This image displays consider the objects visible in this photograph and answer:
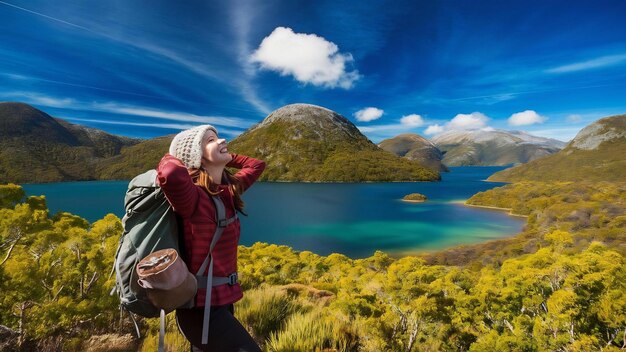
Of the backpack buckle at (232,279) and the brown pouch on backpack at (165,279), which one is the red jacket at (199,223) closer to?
the backpack buckle at (232,279)

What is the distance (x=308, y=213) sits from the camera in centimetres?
6006

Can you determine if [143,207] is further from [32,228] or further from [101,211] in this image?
[101,211]

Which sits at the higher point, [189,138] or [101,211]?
[189,138]

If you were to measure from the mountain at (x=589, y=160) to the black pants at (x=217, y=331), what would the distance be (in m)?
141

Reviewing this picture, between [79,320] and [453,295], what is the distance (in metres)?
6.84

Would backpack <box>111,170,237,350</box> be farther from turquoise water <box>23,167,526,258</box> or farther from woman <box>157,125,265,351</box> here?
turquoise water <box>23,167,526,258</box>

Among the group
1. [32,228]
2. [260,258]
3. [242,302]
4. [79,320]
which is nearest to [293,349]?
[242,302]

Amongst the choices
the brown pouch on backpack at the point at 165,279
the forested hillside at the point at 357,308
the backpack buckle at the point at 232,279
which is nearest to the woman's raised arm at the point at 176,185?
the brown pouch on backpack at the point at 165,279

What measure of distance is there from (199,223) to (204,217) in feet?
0.16

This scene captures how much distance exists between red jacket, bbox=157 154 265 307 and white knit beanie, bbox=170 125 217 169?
7.7 inches

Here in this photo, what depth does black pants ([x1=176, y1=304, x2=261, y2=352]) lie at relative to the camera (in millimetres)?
2012

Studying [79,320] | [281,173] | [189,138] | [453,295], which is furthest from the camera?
[281,173]

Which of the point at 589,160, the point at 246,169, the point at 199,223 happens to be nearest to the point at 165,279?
the point at 199,223

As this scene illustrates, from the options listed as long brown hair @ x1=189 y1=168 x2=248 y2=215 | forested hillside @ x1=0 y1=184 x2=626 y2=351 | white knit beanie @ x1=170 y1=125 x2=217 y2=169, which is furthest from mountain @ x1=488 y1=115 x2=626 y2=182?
white knit beanie @ x1=170 y1=125 x2=217 y2=169
